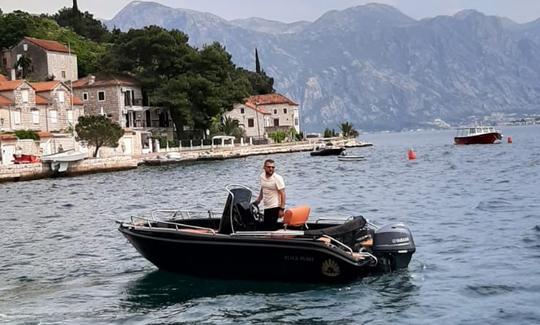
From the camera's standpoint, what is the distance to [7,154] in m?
60.0

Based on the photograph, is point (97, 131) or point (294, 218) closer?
point (294, 218)

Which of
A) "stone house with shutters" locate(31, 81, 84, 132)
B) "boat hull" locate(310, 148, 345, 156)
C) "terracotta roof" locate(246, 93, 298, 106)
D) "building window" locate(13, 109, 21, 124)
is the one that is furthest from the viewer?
"terracotta roof" locate(246, 93, 298, 106)

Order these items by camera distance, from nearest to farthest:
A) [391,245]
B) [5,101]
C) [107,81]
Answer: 1. [391,245]
2. [5,101]
3. [107,81]

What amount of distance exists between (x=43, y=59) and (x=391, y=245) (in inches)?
3368

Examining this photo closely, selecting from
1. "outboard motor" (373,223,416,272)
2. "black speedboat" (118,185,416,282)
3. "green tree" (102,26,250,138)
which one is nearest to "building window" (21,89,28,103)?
"green tree" (102,26,250,138)

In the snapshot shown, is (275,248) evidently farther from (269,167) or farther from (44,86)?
(44,86)

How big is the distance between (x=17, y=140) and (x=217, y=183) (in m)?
23.5

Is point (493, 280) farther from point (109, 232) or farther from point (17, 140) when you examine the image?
point (17, 140)

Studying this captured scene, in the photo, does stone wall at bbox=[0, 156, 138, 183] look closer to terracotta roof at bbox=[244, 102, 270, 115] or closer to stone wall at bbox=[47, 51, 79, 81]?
stone wall at bbox=[47, 51, 79, 81]

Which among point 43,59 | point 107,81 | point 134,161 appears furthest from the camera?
point 43,59

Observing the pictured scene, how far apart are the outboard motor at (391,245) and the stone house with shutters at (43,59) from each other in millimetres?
84377

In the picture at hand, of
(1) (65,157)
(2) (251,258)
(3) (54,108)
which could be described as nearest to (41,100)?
(3) (54,108)

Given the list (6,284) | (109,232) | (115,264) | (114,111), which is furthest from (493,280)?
(114,111)

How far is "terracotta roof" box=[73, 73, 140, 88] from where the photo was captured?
287 ft
